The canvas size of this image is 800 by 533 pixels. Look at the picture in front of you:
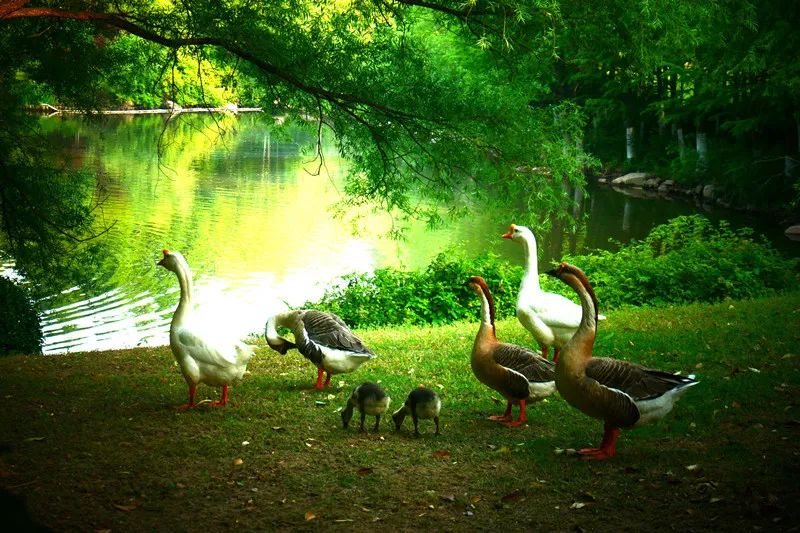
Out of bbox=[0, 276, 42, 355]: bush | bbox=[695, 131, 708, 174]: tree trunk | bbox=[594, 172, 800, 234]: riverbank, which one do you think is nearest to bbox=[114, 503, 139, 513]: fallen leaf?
bbox=[0, 276, 42, 355]: bush

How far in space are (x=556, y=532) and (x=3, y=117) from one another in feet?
36.6

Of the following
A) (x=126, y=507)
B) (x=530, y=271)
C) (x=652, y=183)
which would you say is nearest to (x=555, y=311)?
(x=530, y=271)

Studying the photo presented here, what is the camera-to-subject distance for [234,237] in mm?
25625

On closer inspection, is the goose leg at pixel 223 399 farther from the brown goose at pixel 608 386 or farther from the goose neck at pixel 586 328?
the goose neck at pixel 586 328

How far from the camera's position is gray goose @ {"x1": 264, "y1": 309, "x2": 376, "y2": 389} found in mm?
8391

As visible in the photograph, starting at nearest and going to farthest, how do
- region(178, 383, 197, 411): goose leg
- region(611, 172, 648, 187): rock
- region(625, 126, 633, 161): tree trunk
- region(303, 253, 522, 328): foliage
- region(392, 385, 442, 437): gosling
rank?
1. region(392, 385, 442, 437): gosling
2. region(178, 383, 197, 411): goose leg
3. region(303, 253, 522, 328): foliage
4. region(611, 172, 648, 187): rock
5. region(625, 126, 633, 161): tree trunk

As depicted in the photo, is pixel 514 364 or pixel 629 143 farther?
pixel 629 143

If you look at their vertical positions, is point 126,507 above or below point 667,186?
above

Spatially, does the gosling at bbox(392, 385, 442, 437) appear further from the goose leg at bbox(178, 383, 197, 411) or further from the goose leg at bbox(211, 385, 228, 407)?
the goose leg at bbox(178, 383, 197, 411)

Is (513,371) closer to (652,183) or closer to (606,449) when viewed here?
(606,449)

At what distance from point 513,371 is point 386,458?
1.45 meters

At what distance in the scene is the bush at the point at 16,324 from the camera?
12.0m

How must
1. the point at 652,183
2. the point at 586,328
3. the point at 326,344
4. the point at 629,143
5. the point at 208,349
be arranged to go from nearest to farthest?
the point at 586,328 < the point at 208,349 < the point at 326,344 < the point at 652,183 < the point at 629,143

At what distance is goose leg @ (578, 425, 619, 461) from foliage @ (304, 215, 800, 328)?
314 inches
